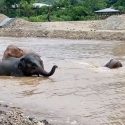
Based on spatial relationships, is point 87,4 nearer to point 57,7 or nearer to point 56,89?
point 57,7

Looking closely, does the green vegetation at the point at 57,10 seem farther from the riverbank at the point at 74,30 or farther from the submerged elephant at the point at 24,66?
the submerged elephant at the point at 24,66

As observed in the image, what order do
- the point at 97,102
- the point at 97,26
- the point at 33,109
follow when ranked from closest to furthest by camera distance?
1. the point at 33,109
2. the point at 97,102
3. the point at 97,26

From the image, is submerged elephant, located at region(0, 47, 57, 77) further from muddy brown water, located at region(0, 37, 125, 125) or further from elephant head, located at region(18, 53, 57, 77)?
muddy brown water, located at region(0, 37, 125, 125)

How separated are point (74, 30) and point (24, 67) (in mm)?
26343

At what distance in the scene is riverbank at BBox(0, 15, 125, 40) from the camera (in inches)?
1469

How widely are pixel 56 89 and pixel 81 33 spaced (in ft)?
86.1

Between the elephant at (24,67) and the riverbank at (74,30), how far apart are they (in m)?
20.5

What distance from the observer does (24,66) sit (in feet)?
49.4

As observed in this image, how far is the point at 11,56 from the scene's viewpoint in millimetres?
16141

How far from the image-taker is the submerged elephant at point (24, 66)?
1500 cm

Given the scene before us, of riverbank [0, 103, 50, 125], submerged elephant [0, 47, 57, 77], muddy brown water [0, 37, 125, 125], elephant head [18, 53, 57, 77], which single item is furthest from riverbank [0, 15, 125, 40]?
riverbank [0, 103, 50, 125]

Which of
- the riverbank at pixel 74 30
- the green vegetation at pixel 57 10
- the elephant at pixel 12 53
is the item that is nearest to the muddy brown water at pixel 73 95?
the elephant at pixel 12 53

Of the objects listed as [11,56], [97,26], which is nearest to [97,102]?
[11,56]

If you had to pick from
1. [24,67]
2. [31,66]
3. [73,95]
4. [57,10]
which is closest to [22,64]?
[24,67]
